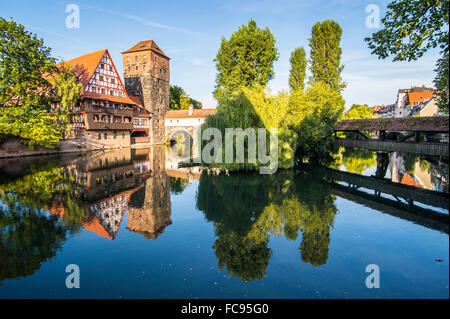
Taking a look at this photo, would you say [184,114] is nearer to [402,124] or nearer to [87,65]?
[87,65]

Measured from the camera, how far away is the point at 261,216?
9.94 metres

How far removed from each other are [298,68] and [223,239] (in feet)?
122

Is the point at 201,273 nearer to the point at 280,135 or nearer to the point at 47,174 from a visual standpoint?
the point at 280,135

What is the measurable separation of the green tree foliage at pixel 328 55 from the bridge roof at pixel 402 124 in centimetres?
1246

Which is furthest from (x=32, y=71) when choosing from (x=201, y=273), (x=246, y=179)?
(x=201, y=273)

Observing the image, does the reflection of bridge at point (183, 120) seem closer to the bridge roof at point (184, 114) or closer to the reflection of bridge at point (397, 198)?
the bridge roof at point (184, 114)

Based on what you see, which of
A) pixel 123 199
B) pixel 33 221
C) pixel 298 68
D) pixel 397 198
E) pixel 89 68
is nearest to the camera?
pixel 33 221

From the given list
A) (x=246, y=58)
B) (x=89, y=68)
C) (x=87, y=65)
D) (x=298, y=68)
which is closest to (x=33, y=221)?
(x=246, y=58)

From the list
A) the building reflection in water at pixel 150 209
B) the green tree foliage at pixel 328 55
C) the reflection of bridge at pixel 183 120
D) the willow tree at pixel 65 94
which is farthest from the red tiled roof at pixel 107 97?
the green tree foliage at pixel 328 55

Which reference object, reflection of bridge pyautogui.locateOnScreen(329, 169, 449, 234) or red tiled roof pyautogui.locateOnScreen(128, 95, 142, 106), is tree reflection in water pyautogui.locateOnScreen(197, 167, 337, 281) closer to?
reflection of bridge pyautogui.locateOnScreen(329, 169, 449, 234)

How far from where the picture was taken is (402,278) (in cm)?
575

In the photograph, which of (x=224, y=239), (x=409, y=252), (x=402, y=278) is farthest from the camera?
(x=224, y=239)
